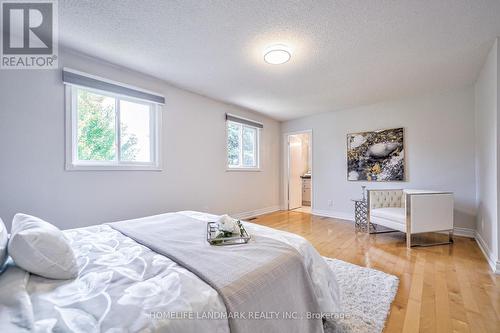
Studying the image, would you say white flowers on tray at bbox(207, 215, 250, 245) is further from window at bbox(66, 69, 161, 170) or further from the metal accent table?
the metal accent table

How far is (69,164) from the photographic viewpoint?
2.42 meters

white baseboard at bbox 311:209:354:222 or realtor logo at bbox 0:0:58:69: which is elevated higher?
realtor logo at bbox 0:0:58:69

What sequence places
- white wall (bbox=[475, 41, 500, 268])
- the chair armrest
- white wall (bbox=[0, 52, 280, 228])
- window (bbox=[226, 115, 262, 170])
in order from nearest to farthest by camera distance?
white wall (bbox=[0, 52, 280, 228]) → white wall (bbox=[475, 41, 500, 268]) → the chair armrest → window (bbox=[226, 115, 262, 170])

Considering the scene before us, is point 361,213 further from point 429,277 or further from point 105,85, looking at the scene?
point 105,85

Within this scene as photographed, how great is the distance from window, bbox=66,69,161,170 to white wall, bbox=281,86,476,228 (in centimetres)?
368

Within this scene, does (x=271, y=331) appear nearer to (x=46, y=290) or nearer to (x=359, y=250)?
(x=46, y=290)

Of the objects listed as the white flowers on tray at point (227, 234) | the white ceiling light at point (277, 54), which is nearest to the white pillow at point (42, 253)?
the white flowers on tray at point (227, 234)

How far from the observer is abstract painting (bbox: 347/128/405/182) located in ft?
13.2

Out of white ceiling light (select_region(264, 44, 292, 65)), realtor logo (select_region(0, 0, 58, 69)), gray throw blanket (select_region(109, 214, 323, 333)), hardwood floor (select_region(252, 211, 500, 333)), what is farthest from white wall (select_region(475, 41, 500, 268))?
realtor logo (select_region(0, 0, 58, 69))

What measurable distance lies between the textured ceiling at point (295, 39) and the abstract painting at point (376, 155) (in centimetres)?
103

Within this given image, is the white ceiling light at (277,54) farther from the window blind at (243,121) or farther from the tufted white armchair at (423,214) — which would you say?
the tufted white armchair at (423,214)

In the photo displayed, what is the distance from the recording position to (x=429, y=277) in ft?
7.00

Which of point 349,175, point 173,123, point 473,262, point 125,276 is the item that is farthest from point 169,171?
point 473,262

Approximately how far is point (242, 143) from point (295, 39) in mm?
2825
